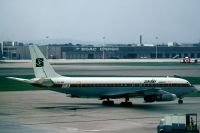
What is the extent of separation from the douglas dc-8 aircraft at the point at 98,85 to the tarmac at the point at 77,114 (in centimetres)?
154

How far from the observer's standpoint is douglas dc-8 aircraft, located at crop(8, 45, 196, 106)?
70.7 metres

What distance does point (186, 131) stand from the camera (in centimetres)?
4212

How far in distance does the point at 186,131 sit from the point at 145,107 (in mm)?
29323

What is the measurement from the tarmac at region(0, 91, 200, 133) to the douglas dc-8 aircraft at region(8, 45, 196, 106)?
5.05 feet

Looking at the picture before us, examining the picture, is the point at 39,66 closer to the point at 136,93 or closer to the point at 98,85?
the point at 98,85

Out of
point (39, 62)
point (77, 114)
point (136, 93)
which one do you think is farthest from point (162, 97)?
point (39, 62)

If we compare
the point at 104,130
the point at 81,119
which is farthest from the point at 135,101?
the point at 104,130

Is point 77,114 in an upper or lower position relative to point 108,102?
lower

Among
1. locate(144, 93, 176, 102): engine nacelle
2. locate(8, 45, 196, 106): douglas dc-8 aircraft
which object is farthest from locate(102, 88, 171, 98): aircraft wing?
locate(144, 93, 176, 102): engine nacelle

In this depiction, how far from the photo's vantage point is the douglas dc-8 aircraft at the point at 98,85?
232 ft

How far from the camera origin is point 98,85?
72375 mm

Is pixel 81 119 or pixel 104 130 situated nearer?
pixel 104 130

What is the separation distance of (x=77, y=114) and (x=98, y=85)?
10236 millimetres

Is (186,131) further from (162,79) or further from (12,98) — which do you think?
(12,98)
